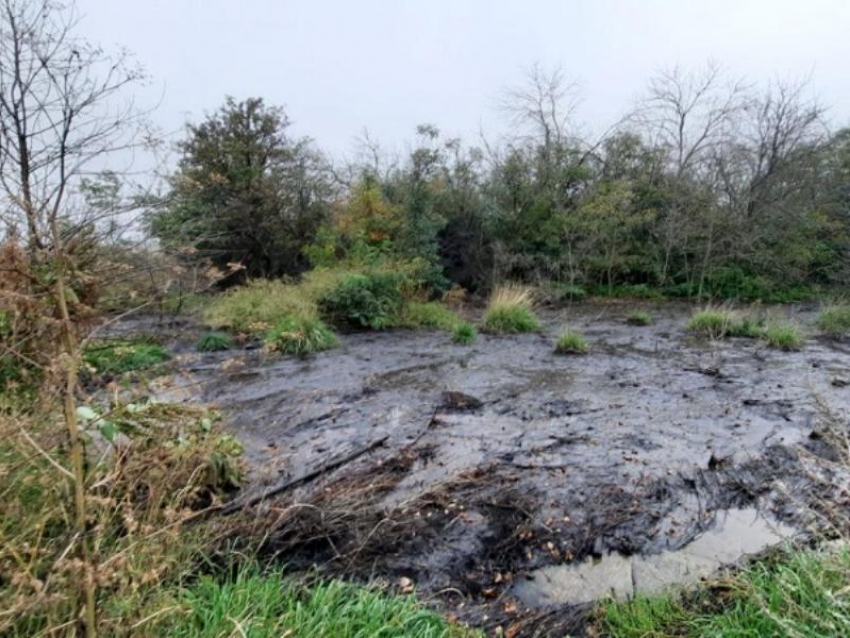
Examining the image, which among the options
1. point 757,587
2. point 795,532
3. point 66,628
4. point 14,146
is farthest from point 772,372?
point 14,146

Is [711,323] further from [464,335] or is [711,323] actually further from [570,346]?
[464,335]

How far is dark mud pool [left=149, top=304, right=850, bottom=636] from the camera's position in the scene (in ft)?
8.29

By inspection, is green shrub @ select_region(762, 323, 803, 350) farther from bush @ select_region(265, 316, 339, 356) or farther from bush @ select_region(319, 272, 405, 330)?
bush @ select_region(265, 316, 339, 356)

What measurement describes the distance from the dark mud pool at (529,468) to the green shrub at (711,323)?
7.19 ft

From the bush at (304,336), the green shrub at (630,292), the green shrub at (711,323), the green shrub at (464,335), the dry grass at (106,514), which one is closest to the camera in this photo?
the dry grass at (106,514)

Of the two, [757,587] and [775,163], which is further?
[775,163]

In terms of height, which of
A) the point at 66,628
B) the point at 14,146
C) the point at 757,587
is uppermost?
the point at 14,146

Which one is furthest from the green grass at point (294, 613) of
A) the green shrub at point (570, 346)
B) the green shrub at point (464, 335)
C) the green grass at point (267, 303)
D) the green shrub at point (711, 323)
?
the green shrub at point (711, 323)

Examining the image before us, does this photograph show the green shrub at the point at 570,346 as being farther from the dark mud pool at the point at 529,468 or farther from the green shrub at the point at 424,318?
the green shrub at the point at 424,318

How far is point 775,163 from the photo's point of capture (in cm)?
1681

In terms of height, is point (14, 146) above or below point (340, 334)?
above

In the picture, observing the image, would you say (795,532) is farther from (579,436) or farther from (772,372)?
(772,372)

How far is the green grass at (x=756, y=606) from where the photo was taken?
1.82 m

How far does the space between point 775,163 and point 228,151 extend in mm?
17737
